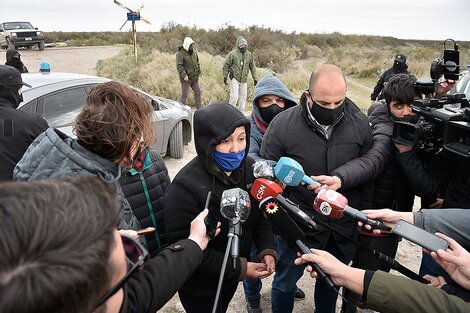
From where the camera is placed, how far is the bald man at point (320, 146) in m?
2.51

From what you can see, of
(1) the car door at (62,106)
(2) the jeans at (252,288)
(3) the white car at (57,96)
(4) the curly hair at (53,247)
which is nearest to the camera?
(4) the curly hair at (53,247)

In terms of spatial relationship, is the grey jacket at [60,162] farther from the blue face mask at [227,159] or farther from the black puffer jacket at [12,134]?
the black puffer jacket at [12,134]

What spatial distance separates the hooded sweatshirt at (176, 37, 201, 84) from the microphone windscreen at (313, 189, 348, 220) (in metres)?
A: 8.62

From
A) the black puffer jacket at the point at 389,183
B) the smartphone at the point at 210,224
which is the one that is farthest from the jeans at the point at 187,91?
the smartphone at the point at 210,224

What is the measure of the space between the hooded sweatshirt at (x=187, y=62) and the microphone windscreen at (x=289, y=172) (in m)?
8.39

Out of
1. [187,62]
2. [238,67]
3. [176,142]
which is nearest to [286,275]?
[176,142]

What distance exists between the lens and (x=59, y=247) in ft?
2.61

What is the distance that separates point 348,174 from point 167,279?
1443 millimetres

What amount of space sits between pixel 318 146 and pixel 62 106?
340 centimetres

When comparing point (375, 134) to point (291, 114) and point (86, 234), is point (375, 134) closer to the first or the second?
point (291, 114)

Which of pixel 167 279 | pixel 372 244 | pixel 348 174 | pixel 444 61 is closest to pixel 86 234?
pixel 167 279

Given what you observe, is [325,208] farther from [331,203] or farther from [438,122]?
[438,122]

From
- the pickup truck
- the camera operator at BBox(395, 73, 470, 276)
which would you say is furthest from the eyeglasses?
the pickup truck

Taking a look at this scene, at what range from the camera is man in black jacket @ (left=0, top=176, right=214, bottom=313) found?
74 centimetres
